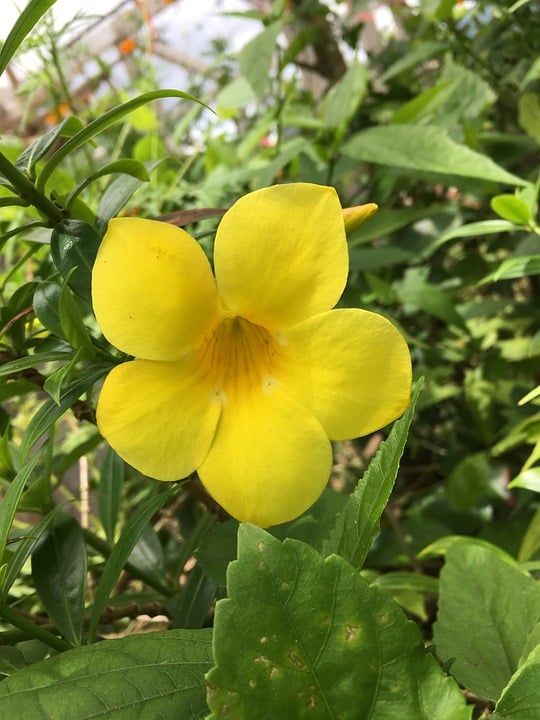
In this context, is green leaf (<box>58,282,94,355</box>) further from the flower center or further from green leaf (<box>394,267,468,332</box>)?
green leaf (<box>394,267,468,332</box>)

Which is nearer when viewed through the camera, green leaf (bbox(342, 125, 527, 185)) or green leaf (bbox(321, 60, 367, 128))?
green leaf (bbox(342, 125, 527, 185))

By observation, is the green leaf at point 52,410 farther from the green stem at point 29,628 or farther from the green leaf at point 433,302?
the green leaf at point 433,302

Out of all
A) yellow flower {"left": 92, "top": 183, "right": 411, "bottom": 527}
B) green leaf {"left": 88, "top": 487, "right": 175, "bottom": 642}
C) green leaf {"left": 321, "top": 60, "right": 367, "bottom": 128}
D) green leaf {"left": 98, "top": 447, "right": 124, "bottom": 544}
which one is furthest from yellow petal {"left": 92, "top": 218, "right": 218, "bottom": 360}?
green leaf {"left": 321, "top": 60, "right": 367, "bottom": 128}

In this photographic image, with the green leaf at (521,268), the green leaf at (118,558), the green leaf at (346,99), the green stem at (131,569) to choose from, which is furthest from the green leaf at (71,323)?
the green leaf at (346,99)

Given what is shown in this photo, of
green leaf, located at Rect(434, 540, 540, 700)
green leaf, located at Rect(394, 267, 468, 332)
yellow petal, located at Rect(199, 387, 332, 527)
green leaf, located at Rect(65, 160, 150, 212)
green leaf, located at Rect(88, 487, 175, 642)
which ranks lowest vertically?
green leaf, located at Rect(394, 267, 468, 332)

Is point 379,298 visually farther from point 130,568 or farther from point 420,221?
point 130,568

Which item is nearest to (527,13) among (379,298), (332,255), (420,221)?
(420,221)
